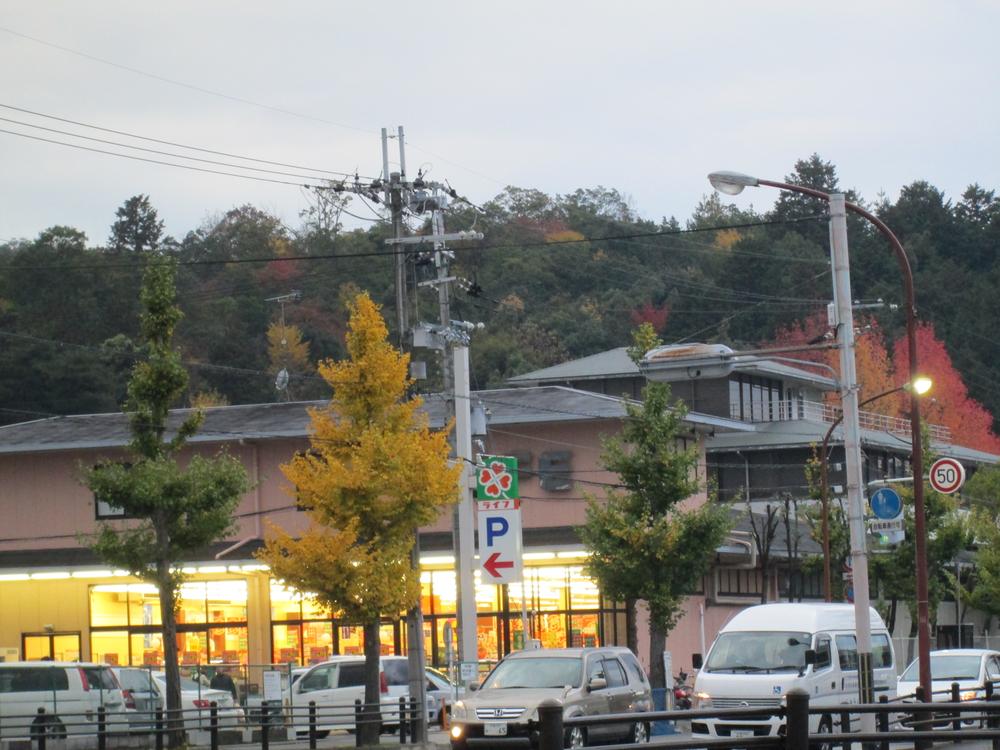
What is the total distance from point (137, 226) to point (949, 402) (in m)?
54.8

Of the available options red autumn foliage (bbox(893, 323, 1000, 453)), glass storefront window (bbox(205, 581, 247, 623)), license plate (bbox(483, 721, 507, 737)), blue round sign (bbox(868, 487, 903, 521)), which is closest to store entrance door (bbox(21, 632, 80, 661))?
glass storefront window (bbox(205, 581, 247, 623))

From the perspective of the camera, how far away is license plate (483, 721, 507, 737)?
21891mm

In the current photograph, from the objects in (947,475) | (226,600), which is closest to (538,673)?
(947,475)

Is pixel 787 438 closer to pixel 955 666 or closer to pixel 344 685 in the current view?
pixel 344 685

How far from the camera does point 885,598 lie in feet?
177

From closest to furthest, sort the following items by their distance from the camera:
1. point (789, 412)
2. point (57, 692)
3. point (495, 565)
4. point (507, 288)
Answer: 1. point (57, 692)
2. point (495, 565)
3. point (789, 412)
4. point (507, 288)

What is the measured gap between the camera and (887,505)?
25688 mm

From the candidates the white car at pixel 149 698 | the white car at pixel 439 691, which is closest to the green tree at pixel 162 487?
the white car at pixel 149 698

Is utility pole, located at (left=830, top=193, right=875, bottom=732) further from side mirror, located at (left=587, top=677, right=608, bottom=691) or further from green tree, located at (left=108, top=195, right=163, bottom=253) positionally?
green tree, located at (left=108, top=195, right=163, bottom=253)

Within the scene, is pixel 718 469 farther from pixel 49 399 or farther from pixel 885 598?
pixel 49 399

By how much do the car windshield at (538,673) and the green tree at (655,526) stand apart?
1346 centimetres

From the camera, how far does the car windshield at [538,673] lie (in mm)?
23250

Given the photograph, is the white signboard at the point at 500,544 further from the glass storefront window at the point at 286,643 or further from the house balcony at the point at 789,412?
the house balcony at the point at 789,412

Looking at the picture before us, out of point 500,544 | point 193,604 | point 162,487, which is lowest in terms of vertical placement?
point 193,604
